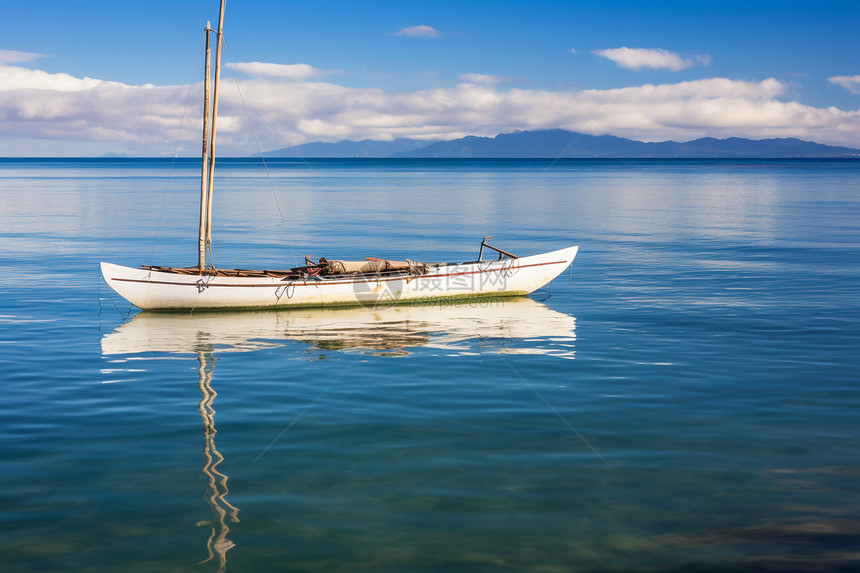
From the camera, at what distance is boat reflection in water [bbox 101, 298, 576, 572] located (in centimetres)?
1975

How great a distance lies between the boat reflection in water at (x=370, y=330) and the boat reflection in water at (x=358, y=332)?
0.09ft

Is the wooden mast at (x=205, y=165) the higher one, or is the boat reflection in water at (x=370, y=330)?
the wooden mast at (x=205, y=165)

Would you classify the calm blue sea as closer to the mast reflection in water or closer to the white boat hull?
the mast reflection in water

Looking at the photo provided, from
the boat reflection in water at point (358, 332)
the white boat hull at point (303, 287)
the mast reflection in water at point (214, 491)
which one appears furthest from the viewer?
the white boat hull at point (303, 287)

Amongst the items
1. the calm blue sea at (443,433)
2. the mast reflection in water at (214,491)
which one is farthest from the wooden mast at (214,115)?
the mast reflection in water at (214,491)

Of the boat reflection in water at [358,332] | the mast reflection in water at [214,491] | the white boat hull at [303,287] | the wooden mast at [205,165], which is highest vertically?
the wooden mast at [205,165]

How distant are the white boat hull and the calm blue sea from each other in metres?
0.63

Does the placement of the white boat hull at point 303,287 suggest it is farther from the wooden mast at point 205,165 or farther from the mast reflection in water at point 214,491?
the mast reflection in water at point 214,491

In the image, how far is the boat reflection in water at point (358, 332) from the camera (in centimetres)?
1975

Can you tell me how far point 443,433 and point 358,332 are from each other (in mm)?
9966

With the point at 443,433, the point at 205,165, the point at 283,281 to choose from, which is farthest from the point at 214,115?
the point at 443,433

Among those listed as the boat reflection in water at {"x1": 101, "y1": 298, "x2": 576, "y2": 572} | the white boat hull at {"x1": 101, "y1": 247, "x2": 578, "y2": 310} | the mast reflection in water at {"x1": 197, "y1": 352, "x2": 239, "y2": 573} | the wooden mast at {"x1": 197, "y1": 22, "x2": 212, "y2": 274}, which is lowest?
the mast reflection in water at {"x1": 197, "y1": 352, "x2": 239, "y2": 573}

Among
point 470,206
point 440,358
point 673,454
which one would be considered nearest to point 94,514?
point 673,454

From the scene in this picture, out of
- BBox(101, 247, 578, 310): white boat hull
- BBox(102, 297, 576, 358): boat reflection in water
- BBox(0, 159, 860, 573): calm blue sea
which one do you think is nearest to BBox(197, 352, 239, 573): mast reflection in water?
BBox(0, 159, 860, 573): calm blue sea
